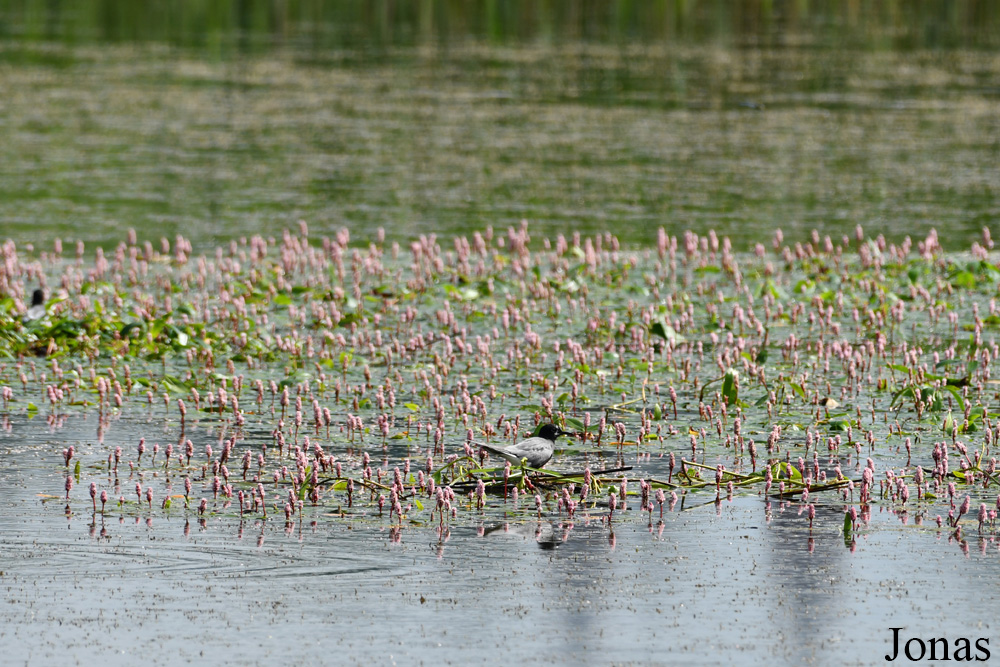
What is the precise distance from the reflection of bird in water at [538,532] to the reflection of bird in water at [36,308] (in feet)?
20.2

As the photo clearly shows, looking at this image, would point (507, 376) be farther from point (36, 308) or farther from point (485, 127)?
point (485, 127)

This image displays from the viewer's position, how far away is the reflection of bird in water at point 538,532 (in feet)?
29.8

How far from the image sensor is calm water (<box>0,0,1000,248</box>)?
21344mm

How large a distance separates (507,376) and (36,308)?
418cm

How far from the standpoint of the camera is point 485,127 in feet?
92.8

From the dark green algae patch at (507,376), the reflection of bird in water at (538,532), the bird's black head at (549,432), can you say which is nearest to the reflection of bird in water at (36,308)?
the dark green algae patch at (507,376)

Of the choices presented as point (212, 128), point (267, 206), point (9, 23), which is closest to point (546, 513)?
point (267, 206)

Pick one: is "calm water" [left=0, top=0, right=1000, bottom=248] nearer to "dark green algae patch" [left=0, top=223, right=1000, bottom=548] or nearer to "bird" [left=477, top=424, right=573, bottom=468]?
"dark green algae patch" [left=0, top=223, right=1000, bottom=548]

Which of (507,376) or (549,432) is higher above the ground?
(549,432)

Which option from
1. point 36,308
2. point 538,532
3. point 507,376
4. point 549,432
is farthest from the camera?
point 36,308

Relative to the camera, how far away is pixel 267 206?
21.5 m

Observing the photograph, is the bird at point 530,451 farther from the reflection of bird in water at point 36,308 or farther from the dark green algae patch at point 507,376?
the reflection of bird in water at point 36,308

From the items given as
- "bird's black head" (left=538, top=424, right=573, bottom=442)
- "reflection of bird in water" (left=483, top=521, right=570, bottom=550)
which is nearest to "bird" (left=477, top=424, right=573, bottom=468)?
"bird's black head" (left=538, top=424, right=573, bottom=442)

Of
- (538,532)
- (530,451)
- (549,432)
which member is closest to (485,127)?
(549,432)
